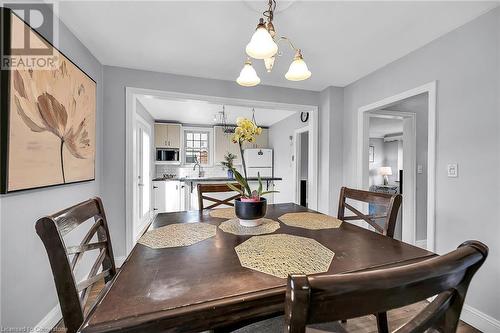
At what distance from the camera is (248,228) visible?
1.32 meters

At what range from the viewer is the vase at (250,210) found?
1.32 meters

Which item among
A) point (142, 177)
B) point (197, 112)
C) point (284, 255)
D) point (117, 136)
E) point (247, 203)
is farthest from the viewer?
point (197, 112)

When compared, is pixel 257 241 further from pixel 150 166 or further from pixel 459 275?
pixel 150 166

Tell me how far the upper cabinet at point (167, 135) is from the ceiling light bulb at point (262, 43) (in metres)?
4.70

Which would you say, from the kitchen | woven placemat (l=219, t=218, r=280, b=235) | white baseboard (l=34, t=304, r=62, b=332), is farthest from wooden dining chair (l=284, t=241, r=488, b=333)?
the kitchen

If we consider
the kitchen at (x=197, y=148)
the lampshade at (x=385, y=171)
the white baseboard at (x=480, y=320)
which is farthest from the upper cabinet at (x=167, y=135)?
the lampshade at (x=385, y=171)

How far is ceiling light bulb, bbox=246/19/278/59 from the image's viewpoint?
113cm

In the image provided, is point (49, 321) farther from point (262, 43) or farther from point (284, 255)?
point (262, 43)

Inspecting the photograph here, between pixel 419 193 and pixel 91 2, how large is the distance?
3995mm

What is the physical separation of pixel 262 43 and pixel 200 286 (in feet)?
3.66

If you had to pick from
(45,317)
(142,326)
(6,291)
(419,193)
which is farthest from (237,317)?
(419,193)

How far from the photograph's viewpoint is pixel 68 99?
5.63 feet

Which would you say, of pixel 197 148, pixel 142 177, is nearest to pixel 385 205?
pixel 142 177

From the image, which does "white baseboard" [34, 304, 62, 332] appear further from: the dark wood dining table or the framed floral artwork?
the dark wood dining table
